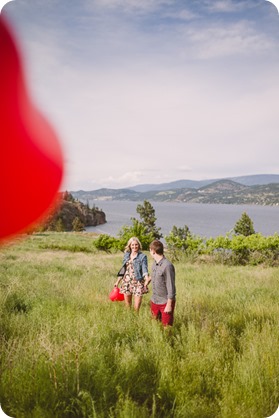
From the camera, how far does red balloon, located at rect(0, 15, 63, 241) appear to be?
364cm

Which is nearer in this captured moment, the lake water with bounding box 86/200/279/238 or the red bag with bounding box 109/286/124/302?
the red bag with bounding box 109/286/124/302

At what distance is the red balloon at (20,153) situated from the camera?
3645 millimetres

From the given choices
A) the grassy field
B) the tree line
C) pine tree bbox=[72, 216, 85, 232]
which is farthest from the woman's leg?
pine tree bbox=[72, 216, 85, 232]

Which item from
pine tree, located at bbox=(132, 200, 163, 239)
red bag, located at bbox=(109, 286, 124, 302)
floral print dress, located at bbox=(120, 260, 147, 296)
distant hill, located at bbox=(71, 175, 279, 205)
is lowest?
red bag, located at bbox=(109, 286, 124, 302)

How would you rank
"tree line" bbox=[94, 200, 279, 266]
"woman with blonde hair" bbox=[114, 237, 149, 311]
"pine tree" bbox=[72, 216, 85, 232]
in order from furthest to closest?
"pine tree" bbox=[72, 216, 85, 232] → "tree line" bbox=[94, 200, 279, 266] → "woman with blonde hair" bbox=[114, 237, 149, 311]

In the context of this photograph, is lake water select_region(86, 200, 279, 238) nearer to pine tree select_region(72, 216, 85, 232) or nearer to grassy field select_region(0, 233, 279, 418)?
grassy field select_region(0, 233, 279, 418)

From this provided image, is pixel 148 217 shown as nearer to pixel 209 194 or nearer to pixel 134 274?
pixel 209 194

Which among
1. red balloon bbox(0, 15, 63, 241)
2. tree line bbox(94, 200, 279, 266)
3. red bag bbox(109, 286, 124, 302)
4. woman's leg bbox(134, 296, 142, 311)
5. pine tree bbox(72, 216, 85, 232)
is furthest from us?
pine tree bbox(72, 216, 85, 232)

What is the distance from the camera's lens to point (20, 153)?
4383mm

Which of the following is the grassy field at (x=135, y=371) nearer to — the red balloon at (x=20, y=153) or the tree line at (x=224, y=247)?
the red balloon at (x=20, y=153)

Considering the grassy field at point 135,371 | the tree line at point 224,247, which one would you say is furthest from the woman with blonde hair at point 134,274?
the tree line at point 224,247

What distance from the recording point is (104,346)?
3582 millimetres

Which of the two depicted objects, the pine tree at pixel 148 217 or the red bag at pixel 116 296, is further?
the pine tree at pixel 148 217

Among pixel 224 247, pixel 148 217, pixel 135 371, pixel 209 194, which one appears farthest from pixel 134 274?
pixel 224 247
